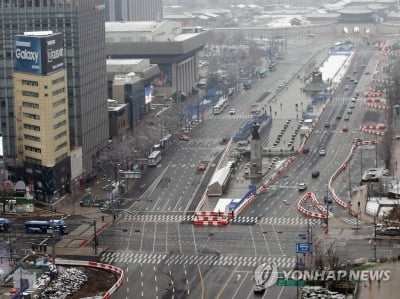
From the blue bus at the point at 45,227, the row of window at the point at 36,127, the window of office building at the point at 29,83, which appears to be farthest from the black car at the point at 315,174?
the window of office building at the point at 29,83

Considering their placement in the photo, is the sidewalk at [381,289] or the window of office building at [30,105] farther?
the window of office building at [30,105]

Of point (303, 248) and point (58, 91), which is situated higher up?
point (58, 91)

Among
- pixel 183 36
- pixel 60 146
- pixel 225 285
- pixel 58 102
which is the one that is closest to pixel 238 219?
pixel 225 285

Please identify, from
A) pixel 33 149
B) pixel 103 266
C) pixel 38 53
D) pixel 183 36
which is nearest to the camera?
pixel 103 266

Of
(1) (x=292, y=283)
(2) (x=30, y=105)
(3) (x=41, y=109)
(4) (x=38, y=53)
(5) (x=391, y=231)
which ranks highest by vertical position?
(4) (x=38, y=53)

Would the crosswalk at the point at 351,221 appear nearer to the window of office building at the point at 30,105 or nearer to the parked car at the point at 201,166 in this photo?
the parked car at the point at 201,166

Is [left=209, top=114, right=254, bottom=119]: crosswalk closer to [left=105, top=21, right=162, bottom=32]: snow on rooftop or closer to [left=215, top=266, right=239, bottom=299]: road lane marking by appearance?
[left=105, top=21, right=162, bottom=32]: snow on rooftop

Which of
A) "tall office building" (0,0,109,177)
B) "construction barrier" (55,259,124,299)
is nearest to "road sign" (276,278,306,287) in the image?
"construction barrier" (55,259,124,299)

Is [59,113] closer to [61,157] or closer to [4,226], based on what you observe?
[61,157]
